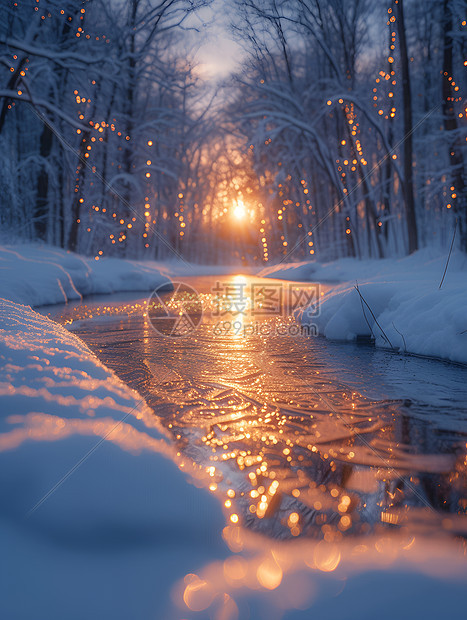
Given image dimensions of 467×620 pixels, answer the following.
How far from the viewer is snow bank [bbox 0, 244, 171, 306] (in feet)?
21.7

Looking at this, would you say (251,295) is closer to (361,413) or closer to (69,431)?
(361,413)

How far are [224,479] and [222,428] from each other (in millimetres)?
599

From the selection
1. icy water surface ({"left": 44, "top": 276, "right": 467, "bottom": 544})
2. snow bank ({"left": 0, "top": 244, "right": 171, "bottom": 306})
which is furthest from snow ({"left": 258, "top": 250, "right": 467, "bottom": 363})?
snow bank ({"left": 0, "top": 244, "right": 171, "bottom": 306})

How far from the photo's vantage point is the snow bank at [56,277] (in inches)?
260

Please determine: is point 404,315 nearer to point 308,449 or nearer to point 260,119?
point 308,449

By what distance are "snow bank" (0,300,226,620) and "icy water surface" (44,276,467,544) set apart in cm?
23

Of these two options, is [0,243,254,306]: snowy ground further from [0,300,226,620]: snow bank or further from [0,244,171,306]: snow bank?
[0,300,226,620]: snow bank

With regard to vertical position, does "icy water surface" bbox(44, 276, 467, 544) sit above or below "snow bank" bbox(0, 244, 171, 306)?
below

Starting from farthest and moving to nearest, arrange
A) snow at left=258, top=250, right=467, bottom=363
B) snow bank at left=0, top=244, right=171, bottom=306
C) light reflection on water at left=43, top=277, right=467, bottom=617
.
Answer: snow bank at left=0, top=244, right=171, bottom=306
snow at left=258, top=250, right=467, bottom=363
light reflection on water at left=43, top=277, right=467, bottom=617

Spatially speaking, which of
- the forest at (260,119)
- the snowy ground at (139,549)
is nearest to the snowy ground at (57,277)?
the forest at (260,119)

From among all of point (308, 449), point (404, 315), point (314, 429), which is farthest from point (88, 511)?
point (404, 315)

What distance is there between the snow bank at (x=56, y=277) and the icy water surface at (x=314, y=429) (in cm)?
267

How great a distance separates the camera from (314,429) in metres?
2.46

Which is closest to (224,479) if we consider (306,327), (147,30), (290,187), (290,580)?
(290,580)
